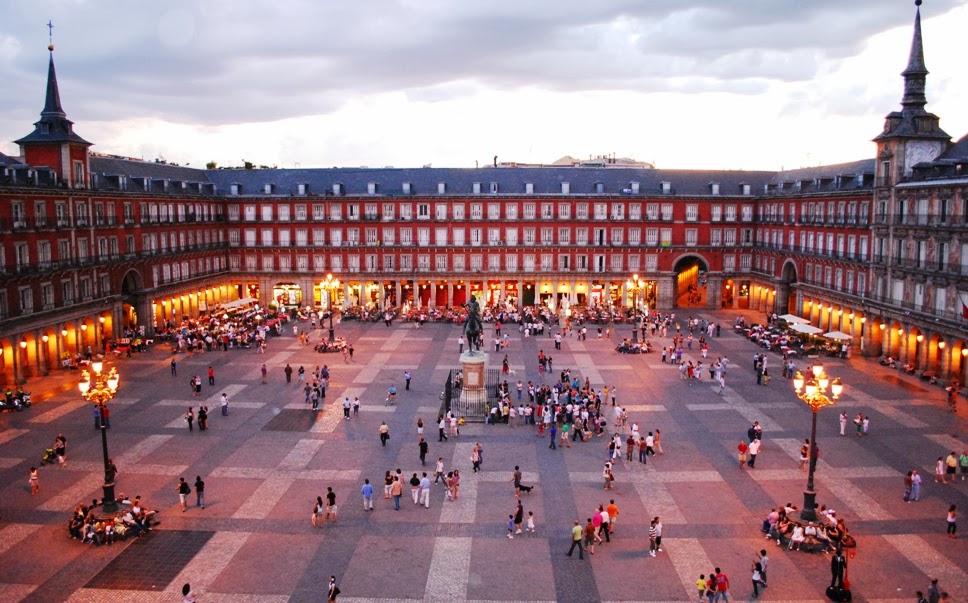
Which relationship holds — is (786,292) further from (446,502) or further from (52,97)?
(52,97)

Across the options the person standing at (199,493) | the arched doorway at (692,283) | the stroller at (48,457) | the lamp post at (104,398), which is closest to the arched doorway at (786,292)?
the arched doorway at (692,283)

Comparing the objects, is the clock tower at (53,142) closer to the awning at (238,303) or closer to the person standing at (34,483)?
the awning at (238,303)

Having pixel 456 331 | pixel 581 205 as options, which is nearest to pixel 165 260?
pixel 456 331

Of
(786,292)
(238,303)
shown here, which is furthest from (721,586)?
(238,303)

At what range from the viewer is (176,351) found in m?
56.7

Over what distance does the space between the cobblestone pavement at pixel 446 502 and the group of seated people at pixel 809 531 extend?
0.41 metres

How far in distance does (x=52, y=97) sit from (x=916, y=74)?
6435 cm

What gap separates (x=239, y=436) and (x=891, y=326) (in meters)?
46.5

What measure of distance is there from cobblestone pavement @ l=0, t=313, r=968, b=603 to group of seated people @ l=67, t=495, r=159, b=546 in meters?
0.43

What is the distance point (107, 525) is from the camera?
2498 centimetres

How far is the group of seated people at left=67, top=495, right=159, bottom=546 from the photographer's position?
24.8 metres

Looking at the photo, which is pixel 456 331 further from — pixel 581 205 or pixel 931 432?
pixel 931 432

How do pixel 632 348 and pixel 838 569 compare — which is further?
pixel 632 348

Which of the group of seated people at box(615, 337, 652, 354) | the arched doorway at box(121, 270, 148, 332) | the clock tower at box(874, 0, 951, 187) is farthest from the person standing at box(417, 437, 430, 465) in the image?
the clock tower at box(874, 0, 951, 187)
